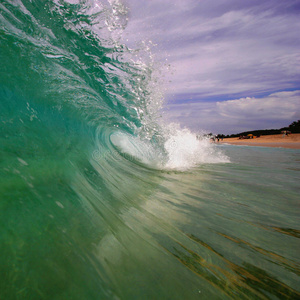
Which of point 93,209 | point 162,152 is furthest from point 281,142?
point 93,209

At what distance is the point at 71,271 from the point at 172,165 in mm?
4598

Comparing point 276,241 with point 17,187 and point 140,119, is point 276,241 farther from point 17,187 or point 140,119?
point 140,119

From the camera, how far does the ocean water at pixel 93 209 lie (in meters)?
1.03

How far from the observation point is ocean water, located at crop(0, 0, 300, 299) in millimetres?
1032

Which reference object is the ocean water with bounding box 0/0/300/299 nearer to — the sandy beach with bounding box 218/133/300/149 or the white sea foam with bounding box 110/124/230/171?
the white sea foam with bounding box 110/124/230/171

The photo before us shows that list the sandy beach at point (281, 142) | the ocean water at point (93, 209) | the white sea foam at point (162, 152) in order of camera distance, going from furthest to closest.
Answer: the sandy beach at point (281, 142) < the white sea foam at point (162, 152) < the ocean water at point (93, 209)

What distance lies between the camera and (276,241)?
1564 millimetres

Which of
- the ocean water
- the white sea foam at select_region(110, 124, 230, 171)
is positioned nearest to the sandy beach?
the white sea foam at select_region(110, 124, 230, 171)

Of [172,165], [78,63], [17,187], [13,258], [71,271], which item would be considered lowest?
[172,165]

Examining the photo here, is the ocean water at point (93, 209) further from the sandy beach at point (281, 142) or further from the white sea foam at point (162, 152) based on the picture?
the sandy beach at point (281, 142)

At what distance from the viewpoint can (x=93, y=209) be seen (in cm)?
172

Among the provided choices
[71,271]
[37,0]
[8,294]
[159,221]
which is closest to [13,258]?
[8,294]

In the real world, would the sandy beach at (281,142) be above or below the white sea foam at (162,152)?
below

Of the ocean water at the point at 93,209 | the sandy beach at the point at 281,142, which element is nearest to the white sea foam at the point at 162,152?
the ocean water at the point at 93,209
